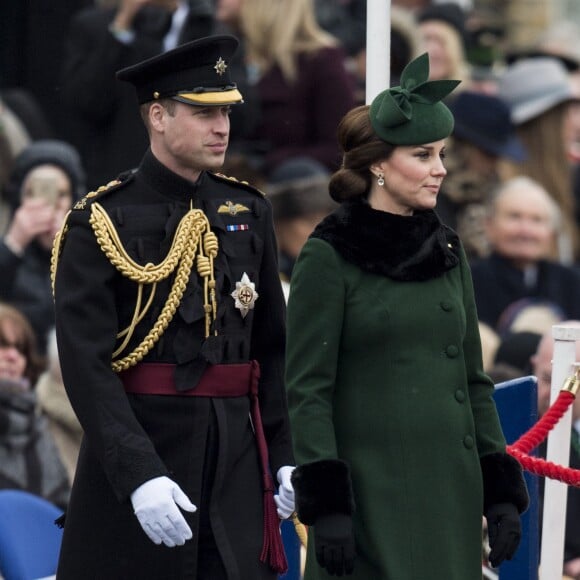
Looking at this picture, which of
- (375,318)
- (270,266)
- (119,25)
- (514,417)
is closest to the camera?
(375,318)

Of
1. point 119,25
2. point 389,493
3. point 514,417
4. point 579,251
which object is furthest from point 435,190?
point 579,251

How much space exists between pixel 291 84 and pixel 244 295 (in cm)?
432

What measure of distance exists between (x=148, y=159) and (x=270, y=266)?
424 millimetres

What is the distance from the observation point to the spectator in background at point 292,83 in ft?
29.5

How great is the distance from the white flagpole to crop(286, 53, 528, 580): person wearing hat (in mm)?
706

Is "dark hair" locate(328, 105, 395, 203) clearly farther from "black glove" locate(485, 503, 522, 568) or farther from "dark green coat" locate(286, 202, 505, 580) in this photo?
"black glove" locate(485, 503, 522, 568)

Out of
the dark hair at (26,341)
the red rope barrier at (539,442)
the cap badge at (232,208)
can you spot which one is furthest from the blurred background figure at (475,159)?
the cap badge at (232,208)

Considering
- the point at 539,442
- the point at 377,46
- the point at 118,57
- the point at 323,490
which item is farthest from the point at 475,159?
the point at 323,490

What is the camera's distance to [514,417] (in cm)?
580

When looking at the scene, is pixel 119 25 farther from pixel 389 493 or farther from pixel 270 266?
pixel 389 493

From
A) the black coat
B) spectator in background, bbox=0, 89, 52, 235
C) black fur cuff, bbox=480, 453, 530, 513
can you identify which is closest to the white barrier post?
black fur cuff, bbox=480, 453, 530, 513

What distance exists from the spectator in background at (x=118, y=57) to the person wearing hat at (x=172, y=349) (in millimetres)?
3513

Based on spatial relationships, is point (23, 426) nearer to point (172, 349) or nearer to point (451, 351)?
point (172, 349)

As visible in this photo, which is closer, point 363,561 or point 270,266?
point 363,561
